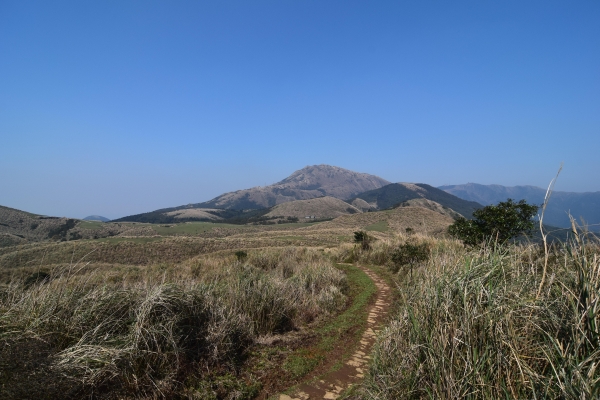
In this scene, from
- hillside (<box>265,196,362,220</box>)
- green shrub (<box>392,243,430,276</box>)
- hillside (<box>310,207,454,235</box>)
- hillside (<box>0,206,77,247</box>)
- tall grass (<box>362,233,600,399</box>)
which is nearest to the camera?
tall grass (<box>362,233,600,399</box>)

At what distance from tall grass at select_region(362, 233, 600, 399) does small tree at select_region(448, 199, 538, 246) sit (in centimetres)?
915

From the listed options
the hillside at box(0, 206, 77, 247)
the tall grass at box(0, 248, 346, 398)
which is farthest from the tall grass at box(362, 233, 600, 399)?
the hillside at box(0, 206, 77, 247)

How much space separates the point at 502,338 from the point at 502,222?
11325 mm

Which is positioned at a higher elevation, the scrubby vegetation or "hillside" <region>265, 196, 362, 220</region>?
"hillside" <region>265, 196, 362, 220</region>

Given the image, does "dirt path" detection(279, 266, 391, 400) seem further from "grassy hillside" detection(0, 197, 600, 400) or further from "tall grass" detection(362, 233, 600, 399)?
"tall grass" detection(362, 233, 600, 399)

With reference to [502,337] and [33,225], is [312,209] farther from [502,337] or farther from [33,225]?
[502,337]

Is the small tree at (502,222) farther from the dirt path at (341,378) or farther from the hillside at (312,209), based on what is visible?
the hillside at (312,209)

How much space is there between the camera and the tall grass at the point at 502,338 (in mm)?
2324

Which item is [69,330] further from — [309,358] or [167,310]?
[309,358]

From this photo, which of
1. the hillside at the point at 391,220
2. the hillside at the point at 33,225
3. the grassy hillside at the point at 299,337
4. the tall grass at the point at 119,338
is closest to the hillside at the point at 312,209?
the hillside at the point at 391,220

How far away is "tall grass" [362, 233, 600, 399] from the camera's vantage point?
7.63ft

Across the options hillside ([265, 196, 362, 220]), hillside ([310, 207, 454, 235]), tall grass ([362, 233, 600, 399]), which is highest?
hillside ([265, 196, 362, 220])

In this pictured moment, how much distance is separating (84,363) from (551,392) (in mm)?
4789

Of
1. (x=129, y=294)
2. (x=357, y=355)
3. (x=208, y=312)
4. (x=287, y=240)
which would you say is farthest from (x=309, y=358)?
(x=287, y=240)
